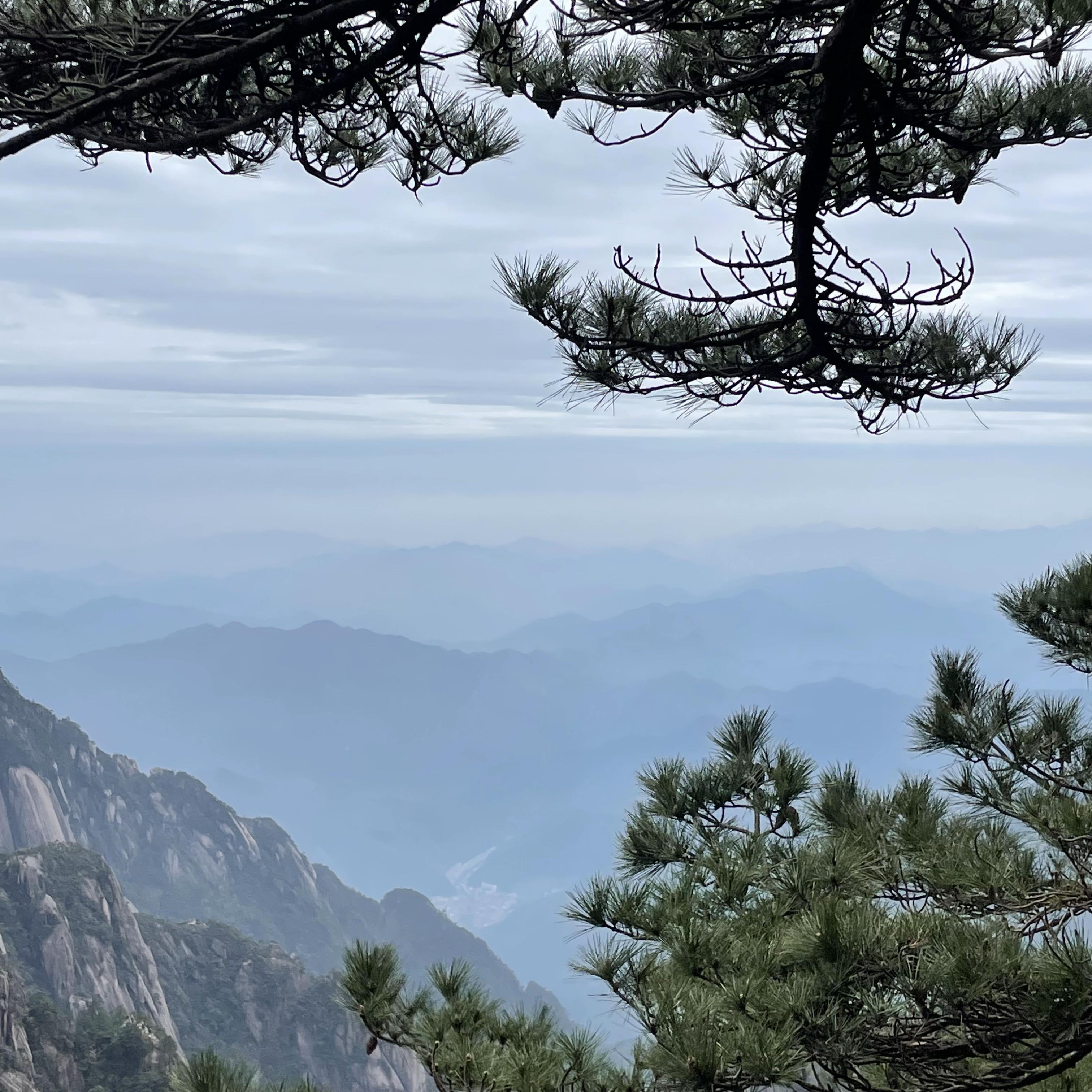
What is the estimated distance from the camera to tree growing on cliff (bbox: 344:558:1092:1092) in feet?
5.69

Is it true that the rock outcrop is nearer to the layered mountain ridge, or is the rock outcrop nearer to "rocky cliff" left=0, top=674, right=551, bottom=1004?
the layered mountain ridge

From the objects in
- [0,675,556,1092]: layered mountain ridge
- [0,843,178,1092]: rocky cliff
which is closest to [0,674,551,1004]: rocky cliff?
[0,675,556,1092]: layered mountain ridge

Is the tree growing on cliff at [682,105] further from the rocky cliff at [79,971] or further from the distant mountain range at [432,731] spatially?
the distant mountain range at [432,731]

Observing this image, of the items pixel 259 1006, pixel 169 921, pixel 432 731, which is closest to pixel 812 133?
pixel 259 1006

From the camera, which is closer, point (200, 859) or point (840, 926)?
point (840, 926)

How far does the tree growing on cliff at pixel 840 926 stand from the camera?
173cm

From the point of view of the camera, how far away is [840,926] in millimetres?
1730

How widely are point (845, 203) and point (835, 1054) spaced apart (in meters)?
2.39

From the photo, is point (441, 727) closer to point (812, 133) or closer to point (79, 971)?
point (79, 971)

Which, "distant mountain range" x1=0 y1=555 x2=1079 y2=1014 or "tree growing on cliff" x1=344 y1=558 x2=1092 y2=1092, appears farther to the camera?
"distant mountain range" x1=0 y1=555 x2=1079 y2=1014

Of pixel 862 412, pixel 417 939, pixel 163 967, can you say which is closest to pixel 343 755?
pixel 417 939

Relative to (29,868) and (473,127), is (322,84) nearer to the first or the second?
(473,127)

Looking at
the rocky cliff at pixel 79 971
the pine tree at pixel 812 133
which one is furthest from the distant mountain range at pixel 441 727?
the pine tree at pixel 812 133

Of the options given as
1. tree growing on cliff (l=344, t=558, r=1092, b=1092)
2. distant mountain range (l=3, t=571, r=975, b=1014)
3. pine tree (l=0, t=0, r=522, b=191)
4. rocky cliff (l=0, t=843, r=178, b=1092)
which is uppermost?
pine tree (l=0, t=0, r=522, b=191)
